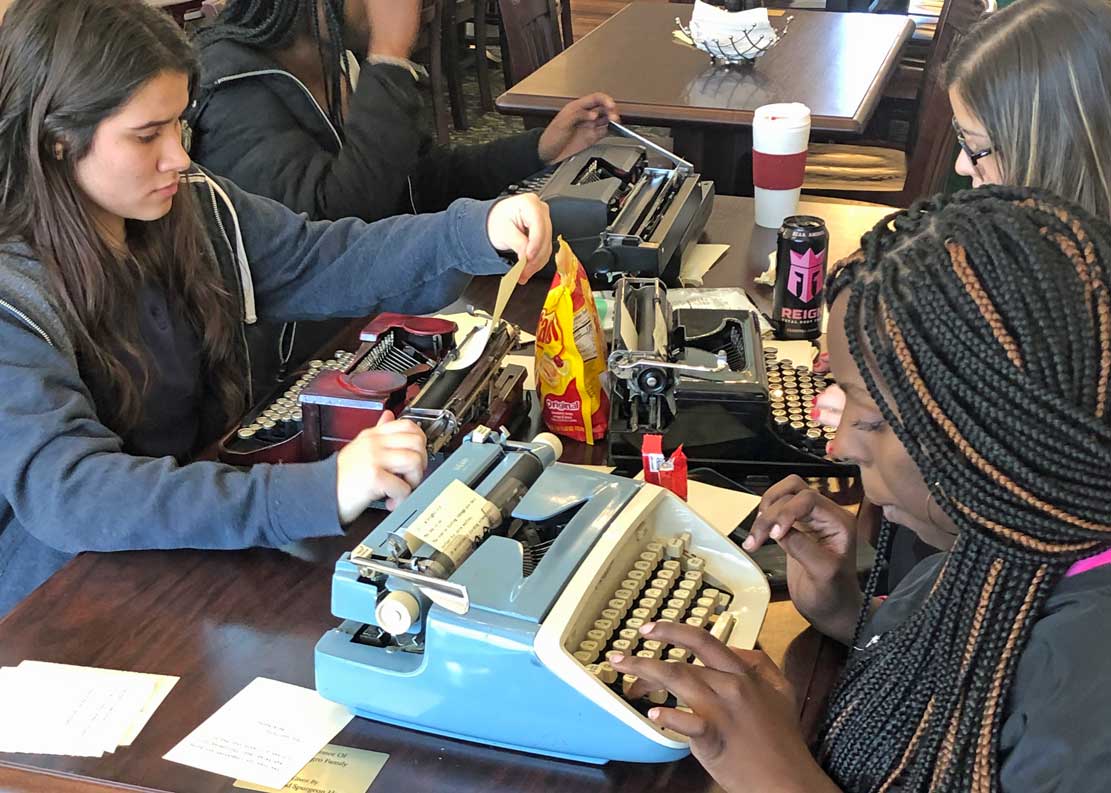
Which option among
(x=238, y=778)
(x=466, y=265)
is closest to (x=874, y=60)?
(x=466, y=265)

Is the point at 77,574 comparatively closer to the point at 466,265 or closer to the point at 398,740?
the point at 398,740

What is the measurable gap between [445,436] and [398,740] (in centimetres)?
40

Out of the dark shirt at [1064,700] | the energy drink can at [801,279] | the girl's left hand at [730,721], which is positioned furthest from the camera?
the energy drink can at [801,279]

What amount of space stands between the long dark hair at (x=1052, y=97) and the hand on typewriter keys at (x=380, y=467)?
3.16 ft

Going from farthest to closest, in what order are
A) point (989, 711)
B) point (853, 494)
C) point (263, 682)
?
point (853, 494) → point (263, 682) → point (989, 711)

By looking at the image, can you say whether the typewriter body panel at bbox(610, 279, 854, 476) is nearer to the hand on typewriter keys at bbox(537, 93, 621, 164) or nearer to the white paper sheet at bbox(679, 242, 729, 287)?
the white paper sheet at bbox(679, 242, 729, 287)

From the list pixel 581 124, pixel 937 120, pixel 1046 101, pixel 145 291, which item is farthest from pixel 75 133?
pixel 937 120

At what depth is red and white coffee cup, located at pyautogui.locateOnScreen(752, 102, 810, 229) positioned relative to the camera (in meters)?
2.02

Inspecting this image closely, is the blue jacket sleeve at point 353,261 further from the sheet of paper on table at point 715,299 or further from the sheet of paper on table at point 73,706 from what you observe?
the sheet of paper on table at point 73,706

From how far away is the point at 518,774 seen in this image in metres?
0.95

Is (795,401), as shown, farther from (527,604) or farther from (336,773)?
(336,773)

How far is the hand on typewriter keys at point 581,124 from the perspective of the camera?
2.29 meters

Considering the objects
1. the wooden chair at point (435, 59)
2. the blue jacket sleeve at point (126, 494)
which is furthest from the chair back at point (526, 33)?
the blue jacket sleeve at point (126, 494)

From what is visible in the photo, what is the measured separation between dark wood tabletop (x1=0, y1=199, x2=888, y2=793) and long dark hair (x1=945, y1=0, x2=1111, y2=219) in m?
0.83
